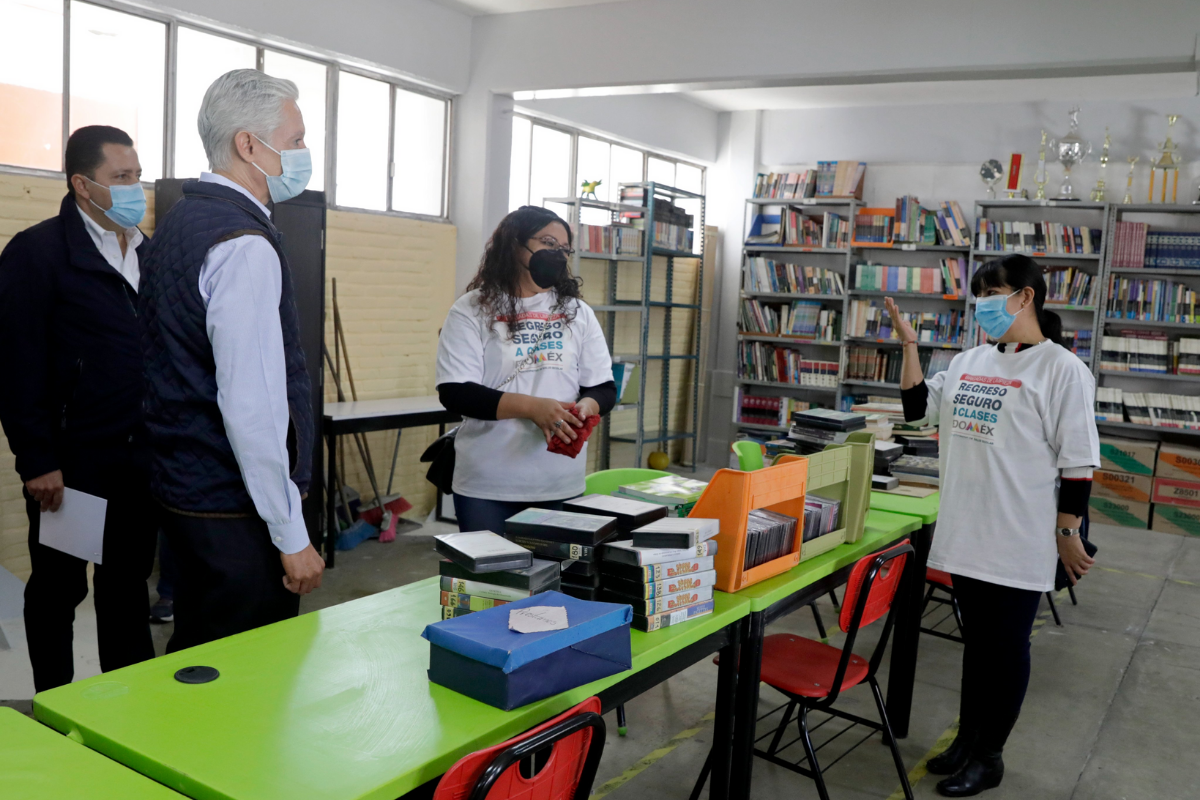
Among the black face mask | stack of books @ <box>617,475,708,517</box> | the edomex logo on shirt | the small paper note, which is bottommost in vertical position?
the small paper note

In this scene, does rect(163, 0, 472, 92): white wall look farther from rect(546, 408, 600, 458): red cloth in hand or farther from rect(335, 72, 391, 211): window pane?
rect(546, 408, 600, 458): red cloth in hand

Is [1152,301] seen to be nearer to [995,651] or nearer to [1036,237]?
[1036,237]

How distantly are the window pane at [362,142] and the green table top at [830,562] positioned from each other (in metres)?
3.86

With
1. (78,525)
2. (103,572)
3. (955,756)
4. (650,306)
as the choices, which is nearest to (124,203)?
(78,525)

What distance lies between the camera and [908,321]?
24.4 feet

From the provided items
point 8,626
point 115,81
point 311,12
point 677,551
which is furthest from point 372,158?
point 677,551

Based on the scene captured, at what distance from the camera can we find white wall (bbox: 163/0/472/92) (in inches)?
183

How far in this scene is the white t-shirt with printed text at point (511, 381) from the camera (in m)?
2.54

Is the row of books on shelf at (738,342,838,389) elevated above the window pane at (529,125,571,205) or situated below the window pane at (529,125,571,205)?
below

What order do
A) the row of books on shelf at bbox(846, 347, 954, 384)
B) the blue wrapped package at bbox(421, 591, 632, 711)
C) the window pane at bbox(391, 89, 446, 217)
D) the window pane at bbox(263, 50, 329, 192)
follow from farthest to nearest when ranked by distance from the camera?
the row of books on shelf at bbox(846, 347, 954, 384), the window pane at bbox(391, 89, 446, 217), the window pane at bbox(263, 50, 329, 192), the blue wrapped package at bbox(421, 591, 632, 711)

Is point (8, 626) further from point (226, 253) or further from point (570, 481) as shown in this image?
point (226, 253)

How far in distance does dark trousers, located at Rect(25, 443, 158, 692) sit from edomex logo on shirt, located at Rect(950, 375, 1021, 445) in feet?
7.29

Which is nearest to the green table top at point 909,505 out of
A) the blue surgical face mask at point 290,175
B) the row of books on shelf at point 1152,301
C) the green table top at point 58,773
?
the blue surgical face mask at point 290,175

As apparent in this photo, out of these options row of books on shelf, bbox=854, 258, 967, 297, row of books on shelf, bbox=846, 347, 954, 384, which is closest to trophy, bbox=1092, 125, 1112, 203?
row of books on shelf, bbox=854, 258, 967, 297
